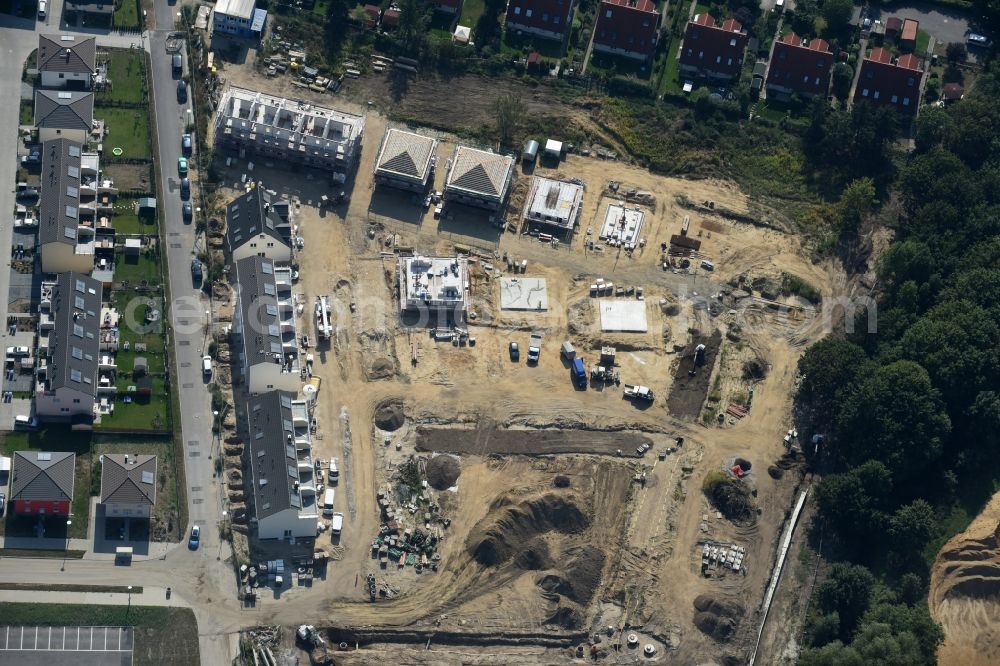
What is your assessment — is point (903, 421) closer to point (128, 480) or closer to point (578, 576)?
point (578, 576)

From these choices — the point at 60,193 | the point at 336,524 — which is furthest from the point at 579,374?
the point at 60,193

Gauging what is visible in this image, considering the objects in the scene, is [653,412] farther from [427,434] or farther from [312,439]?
[312,439]

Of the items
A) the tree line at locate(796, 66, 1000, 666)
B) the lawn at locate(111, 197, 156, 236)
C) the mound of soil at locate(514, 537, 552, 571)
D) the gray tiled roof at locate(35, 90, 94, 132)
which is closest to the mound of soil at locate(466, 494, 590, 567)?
the mound of soil at locate(514, 537, 552, 571)

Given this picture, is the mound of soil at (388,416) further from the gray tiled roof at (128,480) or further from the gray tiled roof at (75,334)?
the gray tiled roof at (75,334)

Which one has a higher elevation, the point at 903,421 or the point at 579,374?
the point at 903,421

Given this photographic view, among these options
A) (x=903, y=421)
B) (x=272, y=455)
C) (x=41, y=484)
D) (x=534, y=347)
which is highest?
(x=903, y=421)

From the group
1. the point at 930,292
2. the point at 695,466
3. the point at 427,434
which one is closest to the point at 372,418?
the point at 427,434

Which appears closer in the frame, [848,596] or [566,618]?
[848,596]
